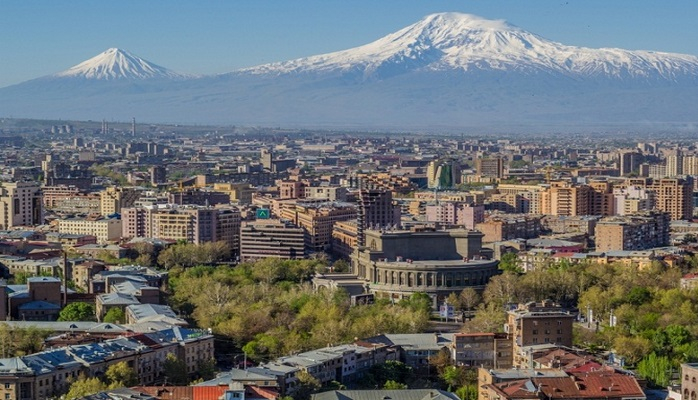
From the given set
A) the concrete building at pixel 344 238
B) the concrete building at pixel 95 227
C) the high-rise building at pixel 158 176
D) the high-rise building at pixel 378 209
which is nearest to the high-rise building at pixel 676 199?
the high-rise building at pixel 378 209

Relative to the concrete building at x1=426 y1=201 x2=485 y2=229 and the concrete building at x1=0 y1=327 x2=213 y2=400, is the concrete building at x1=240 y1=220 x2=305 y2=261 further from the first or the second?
the concrete building at x1=0 y1=327 x2=213 y2=400

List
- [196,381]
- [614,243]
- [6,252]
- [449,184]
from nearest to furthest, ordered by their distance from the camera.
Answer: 1. [196,381]
2. [6,252]
3. [614,243]
4. [449,184]

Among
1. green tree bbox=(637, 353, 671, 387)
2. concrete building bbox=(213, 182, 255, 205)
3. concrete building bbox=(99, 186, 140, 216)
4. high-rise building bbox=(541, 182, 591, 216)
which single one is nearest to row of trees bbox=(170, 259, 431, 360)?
green tree bbox=(637, 353, 671, 387)

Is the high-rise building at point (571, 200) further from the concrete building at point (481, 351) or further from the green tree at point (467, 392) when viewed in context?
the green tree at point (467, 392)

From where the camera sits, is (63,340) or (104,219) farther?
(104,219)

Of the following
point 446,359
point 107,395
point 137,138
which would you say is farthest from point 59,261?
point 137,138

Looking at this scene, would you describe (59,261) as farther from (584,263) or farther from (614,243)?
(614,243)
